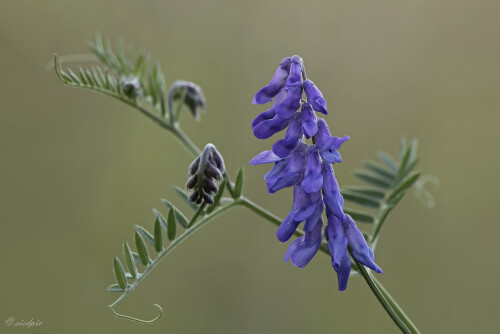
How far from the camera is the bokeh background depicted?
2.33m

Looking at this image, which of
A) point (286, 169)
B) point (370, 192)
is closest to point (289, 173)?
point (286, 169)

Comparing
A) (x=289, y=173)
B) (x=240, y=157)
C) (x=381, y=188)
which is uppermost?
(x=289, y=173)

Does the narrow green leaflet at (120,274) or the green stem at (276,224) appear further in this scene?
the narrow green leaflet at (120,274)

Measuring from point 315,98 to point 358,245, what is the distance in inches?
5.8

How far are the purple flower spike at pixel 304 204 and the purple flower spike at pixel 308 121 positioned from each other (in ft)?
0.19

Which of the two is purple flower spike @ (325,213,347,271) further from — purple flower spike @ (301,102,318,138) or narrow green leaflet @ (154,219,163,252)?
narrow green leaflet @ (154,219,163,252)

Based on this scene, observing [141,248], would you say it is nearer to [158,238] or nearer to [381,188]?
[158,238]

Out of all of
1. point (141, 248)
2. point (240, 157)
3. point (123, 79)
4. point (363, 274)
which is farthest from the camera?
point (240, 157)

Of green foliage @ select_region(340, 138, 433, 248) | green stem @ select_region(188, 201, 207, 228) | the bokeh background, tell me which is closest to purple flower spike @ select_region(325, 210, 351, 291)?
green stem @ select_region(188, 201, 207, 228)

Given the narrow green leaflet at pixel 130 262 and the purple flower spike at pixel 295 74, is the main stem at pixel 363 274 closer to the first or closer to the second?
the narrow green leaflet at pixel 130 262

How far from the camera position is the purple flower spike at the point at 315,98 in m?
0.62

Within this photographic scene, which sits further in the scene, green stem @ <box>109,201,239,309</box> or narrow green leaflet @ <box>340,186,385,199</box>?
narrow green leaflet @ <box>340,186,385,199</box>

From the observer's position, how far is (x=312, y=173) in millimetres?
629

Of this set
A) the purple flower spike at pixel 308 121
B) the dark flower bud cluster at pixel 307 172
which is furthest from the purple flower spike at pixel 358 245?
the purple flower spike at pixel 308 121
